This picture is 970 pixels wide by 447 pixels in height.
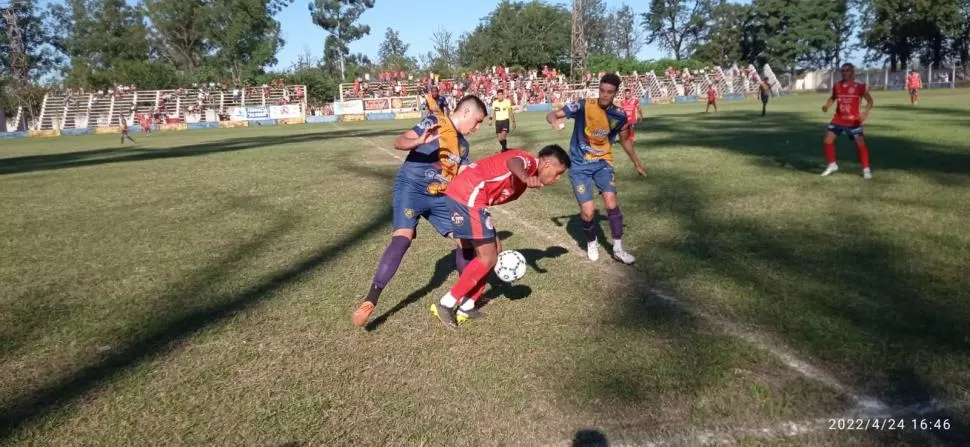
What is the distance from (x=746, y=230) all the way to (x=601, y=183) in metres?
2.05

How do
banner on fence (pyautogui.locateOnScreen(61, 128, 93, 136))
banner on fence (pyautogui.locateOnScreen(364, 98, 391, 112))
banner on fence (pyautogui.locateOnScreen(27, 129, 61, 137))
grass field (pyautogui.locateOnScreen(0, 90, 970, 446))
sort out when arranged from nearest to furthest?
grass field (pyautogui.locateOnScreen(0, 90, 970, 446)) < banner on fence (pyautogui.locateOnScreen(27, 129, 61, 137)) < banner on fence (pyautogui.locateOnScreen(61, 128, 93, 136)) < banner on fence (pyautogui.locateOnScreen(364, 98, 391, 112))

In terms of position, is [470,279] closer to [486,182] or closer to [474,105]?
[486,182]

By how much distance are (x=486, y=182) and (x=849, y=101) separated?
8.91 meters

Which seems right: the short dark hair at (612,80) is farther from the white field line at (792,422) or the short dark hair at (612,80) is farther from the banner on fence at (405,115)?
the banner on fence at (405,115)

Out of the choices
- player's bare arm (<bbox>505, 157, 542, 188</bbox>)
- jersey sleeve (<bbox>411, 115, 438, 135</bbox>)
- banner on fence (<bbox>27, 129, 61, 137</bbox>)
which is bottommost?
player's bare arm (<bbox>505, 157, 542, 188</bbox>)

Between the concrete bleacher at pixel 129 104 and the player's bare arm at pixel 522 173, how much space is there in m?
50.7

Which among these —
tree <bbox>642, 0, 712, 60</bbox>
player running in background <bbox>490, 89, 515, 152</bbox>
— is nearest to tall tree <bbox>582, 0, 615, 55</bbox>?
tree <bbox>642, 0, 712, 60</bbox>

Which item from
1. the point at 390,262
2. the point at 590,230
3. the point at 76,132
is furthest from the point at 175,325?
the point at 76,132

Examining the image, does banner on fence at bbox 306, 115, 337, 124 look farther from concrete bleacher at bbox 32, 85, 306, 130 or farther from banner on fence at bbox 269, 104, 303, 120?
concrete bleacher at bbox 32, 85, 306, 130

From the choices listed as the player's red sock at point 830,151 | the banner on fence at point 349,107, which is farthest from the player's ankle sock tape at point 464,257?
the banner on fence at point 349,107

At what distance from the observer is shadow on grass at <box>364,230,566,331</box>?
5652mm

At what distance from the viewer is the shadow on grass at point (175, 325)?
4.03 meters

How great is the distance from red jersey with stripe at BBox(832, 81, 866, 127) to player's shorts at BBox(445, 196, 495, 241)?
8.89m

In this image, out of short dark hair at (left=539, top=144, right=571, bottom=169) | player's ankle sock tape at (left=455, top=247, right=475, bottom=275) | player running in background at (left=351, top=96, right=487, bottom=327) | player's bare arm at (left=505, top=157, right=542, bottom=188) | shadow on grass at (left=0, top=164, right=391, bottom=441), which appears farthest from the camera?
player's ankle sock tape at (left=455, top=247, right=475, bottom=275)
